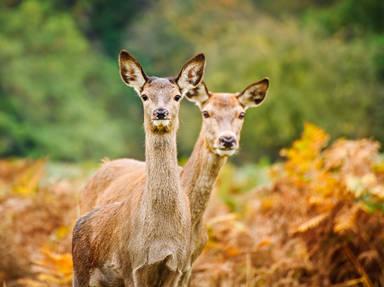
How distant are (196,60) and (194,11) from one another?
37526 millimetres

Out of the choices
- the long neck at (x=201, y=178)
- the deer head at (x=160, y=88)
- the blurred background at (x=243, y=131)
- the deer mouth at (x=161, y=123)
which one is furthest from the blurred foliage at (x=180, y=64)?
the deer mouth at (x=161, y=123)

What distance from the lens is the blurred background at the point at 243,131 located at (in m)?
9.52

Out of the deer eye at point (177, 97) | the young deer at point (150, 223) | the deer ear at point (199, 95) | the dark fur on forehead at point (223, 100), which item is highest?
the deer ear at point (199, 95)

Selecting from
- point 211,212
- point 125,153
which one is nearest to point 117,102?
point 125,153

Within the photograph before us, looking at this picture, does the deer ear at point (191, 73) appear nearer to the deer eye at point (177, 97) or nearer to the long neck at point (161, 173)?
the deer eye at point (177, 97)

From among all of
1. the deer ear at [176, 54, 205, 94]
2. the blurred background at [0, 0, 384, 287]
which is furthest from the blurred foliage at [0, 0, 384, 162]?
the deer ear at [176, 54, 205, 94]

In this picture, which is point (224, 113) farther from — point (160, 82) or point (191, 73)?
point (160, 82)

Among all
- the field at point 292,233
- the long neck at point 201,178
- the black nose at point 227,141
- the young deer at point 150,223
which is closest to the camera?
the young deer at point 150,223

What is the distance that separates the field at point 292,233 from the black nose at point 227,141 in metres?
1.82

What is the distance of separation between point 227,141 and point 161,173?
1451 millimetres

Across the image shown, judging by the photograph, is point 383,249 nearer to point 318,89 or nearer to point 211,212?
point 211,212

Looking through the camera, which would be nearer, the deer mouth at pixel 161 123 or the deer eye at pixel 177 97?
the deer mouth at pixel 161 123

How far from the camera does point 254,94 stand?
866 centimetres

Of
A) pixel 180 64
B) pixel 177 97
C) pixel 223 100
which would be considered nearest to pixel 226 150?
pixel 223 100
